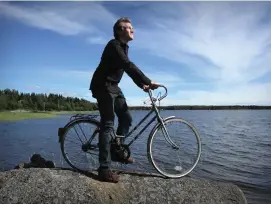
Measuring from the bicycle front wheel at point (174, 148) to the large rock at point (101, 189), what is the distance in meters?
0.43

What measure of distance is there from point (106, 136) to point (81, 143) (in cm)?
101

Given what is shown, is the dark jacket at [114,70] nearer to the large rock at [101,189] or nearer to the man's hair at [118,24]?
the man's hair at [118,24]

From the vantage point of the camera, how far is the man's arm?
6.71 meters

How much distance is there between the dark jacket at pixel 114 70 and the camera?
6.73 m

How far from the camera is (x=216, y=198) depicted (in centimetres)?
705

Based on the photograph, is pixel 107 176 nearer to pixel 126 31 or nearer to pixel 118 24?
pixel 126 31

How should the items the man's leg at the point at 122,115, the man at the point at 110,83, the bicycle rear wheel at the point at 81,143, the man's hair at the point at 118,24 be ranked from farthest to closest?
the bicycle rear wheel at the point at 81,143 < the man's leg at the point at 122,115 < the man's hair at the point at 118,24 < the man at the point at 110,83

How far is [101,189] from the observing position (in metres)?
6.62

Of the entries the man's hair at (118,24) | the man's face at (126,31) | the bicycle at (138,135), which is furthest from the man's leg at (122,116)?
the man's hair at (118,24)

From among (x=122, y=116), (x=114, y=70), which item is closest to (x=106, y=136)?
(x=122, y=116)

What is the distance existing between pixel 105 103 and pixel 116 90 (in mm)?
338

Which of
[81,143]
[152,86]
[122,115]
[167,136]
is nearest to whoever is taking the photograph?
[152,86]

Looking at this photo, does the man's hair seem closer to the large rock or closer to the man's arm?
the man's arm

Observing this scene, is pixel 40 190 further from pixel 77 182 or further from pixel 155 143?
pixel 155 143
